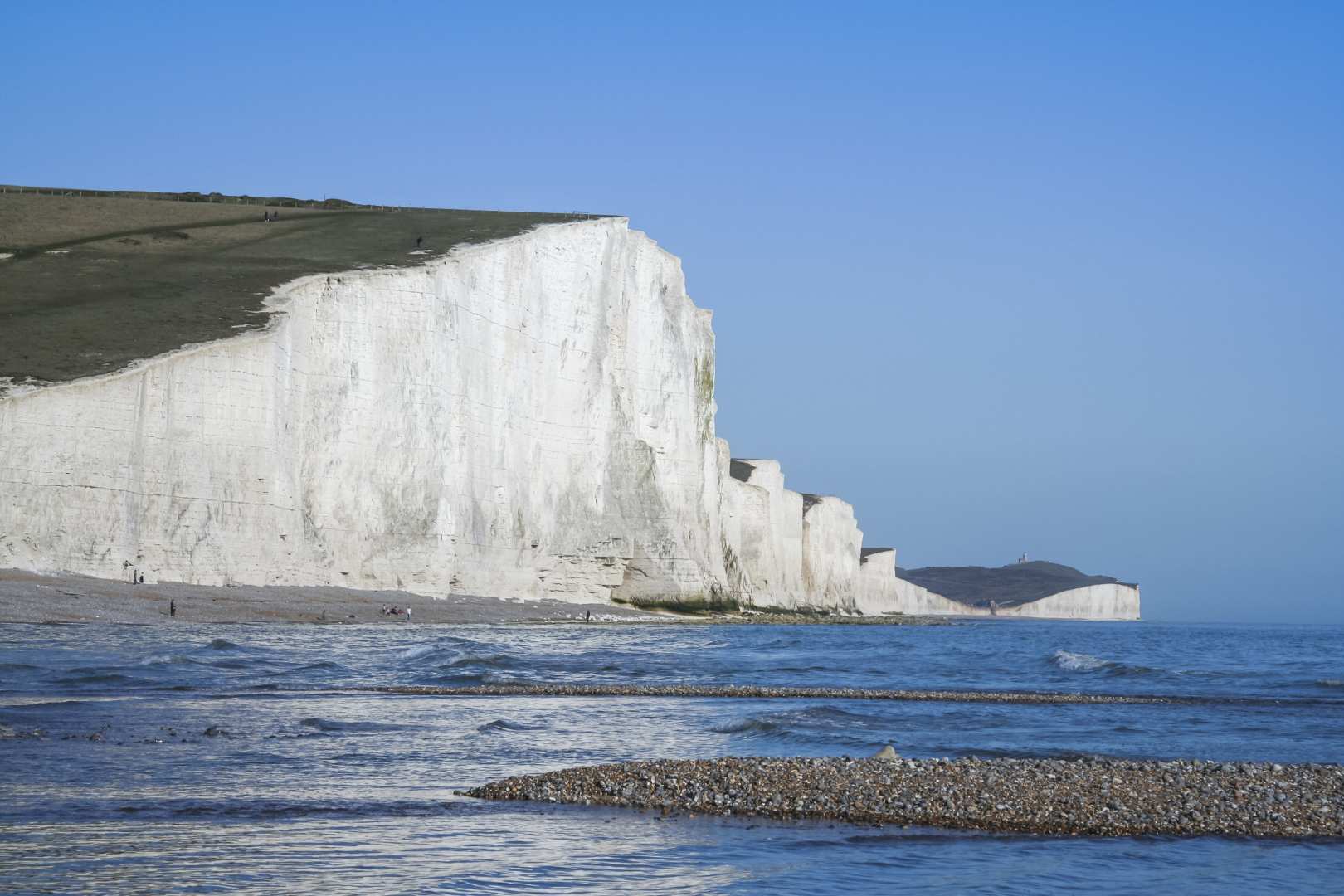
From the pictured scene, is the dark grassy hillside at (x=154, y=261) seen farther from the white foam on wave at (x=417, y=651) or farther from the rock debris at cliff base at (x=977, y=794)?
the rock debris at cliff base at (x=977, y=794)

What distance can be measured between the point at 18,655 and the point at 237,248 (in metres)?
37.8

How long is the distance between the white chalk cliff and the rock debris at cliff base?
1045 inches

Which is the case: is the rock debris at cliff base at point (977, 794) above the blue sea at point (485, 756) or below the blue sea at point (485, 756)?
above

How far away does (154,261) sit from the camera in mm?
53406

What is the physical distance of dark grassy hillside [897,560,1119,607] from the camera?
14450cm

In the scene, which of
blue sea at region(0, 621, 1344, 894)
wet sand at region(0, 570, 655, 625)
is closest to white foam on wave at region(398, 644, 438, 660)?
blue sea at region(0, 621, 1344, 894)

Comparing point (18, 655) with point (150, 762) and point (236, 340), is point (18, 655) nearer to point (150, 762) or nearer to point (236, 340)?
point (150, 762)

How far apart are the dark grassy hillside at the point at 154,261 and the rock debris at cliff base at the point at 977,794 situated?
28.1 m

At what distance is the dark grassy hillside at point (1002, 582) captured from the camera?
144m

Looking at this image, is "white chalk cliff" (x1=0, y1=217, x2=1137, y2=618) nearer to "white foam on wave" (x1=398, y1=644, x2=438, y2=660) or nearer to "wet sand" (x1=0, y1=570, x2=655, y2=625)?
"wet sand" (x1=0, y1=570, x2=655, y2=625)

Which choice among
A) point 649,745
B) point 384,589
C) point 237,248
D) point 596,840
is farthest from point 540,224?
point 596,840

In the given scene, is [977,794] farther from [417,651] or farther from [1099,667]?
[1099,667]

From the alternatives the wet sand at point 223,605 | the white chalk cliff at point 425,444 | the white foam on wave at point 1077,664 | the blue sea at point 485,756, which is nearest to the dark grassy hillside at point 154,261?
the white chalk cliff at point 425,444

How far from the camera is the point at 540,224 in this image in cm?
5400
